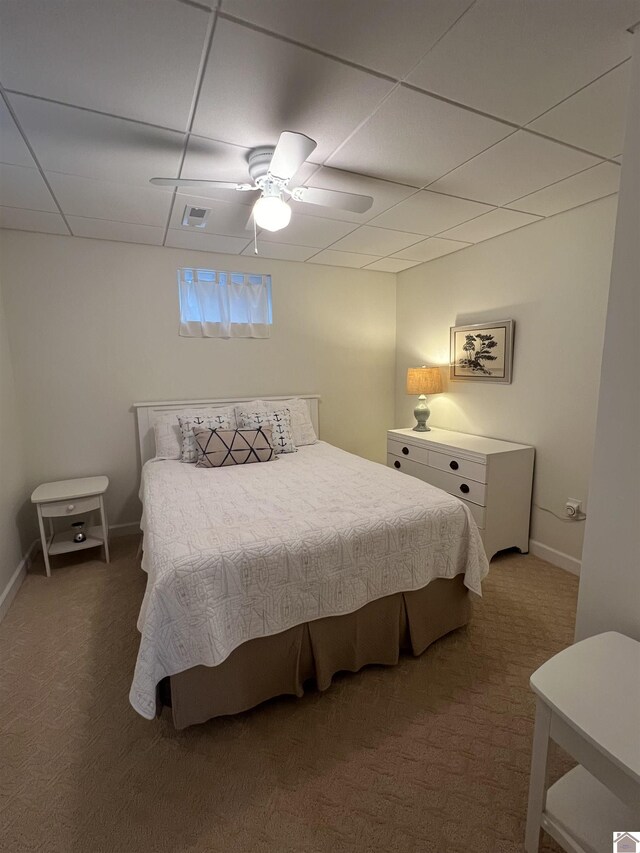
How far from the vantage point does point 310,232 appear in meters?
2.99

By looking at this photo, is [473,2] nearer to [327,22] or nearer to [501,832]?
[327,22]

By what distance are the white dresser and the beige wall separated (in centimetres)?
304

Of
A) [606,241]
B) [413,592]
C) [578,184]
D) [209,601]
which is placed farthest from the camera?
[606,241]

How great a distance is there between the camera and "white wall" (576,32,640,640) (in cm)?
124

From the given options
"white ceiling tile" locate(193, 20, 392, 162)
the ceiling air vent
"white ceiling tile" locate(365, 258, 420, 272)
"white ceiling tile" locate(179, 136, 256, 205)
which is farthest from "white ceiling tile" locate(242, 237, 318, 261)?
"white ceiling tile" locate(193, 20, 392, 162)

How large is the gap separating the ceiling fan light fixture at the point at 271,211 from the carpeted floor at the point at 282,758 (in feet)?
7.12

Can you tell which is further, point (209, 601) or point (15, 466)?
point (15, 466)

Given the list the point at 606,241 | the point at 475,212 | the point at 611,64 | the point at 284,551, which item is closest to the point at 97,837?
the point at 284,551

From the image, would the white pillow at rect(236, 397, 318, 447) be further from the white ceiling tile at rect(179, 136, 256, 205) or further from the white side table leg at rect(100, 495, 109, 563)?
the white ceiling tile at rect(179, 136, 256, 205)

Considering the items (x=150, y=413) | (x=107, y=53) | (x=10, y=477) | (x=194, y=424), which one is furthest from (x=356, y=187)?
(x=10, y=477)

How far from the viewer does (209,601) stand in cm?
150

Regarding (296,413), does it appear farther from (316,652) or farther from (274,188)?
(316,652)

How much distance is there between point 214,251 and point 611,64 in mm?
2839

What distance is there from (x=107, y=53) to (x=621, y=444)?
2.08m
